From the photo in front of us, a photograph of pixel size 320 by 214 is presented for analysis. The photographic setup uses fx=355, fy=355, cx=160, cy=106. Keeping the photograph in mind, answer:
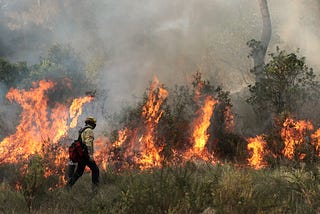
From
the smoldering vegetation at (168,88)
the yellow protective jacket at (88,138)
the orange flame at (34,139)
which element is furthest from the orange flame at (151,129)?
the yellow protective jacket at (88,138)

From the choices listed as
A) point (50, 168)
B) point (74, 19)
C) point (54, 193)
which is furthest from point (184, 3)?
point (54, 193)

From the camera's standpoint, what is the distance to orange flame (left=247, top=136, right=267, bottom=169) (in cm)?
1087

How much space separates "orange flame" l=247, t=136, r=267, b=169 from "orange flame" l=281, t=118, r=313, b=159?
0.70 metres

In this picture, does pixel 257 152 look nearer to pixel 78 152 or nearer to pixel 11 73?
pixel 78 152

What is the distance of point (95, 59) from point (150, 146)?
16.8 metres

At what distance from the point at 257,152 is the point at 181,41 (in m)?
15.9

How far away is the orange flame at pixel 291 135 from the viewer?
10875mm

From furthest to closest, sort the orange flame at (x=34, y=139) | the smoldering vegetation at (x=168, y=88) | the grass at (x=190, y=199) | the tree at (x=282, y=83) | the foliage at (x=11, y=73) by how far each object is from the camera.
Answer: the foliage at (x=11, y=73) < the tree at (x=282, y=83) < the orange flame at (x=34, y=139) < the smoldering vegetation at (x=168, y=88) < the grass at (x=190, y=199)

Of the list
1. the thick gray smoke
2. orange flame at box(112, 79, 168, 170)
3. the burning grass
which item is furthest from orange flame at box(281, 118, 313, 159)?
the thick gray smoke

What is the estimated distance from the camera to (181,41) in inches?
1023

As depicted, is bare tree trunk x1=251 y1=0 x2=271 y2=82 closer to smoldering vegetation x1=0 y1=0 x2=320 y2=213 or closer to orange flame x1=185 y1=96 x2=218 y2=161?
smoldering vegetation x1=0 y1=0 x2=320 y2=213

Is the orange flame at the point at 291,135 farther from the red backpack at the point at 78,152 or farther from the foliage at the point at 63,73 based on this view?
the foliage at the point at 63,73

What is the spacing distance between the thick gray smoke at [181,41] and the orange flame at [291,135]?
1101 centimetres

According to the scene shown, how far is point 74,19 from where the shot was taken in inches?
1494
